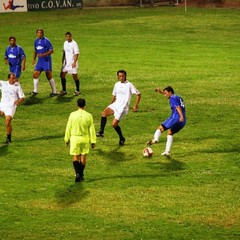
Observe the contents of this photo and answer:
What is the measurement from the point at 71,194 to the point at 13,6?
4618 centimetres

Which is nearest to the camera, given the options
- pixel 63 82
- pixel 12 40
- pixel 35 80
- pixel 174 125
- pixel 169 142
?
pixel 174 125

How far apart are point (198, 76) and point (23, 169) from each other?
Result: 18.7 metres

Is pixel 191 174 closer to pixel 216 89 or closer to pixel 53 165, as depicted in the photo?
pixel 53 165

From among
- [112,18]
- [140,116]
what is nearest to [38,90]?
[140,116]

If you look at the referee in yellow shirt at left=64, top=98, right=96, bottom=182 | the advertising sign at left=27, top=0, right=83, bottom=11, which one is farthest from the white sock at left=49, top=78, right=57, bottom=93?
the advertising sign at left=27, top=0, right=83, bottom=11

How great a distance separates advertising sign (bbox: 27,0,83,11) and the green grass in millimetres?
14500

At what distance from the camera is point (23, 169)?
30.2m

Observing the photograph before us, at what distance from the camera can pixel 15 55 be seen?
4097 cm

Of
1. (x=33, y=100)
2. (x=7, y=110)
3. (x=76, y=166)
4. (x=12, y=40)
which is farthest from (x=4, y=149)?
(x=33, y=100)

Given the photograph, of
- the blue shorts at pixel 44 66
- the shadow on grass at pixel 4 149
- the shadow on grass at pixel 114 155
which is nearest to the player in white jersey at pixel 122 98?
the shadow on grass at pixel 114 155

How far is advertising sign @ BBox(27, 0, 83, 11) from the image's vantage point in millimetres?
72875

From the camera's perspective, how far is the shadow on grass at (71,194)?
1042 inches

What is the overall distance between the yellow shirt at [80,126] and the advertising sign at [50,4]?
46.4 meters

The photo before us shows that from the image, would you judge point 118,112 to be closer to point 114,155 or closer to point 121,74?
point 121,74
